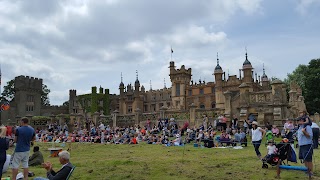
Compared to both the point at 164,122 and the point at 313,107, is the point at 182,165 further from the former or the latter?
the point at 313,107

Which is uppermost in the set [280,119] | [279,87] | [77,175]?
[279,87]

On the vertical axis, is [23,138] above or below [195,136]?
above

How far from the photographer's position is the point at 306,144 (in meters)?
9.35

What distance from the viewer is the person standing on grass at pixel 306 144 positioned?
9193 millimetres

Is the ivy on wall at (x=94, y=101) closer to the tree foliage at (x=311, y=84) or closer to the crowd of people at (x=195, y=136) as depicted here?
the crowd of people at (x=195, y=136)

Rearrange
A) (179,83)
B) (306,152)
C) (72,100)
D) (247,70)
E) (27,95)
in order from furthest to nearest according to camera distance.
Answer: (72,100)
(27,95)
(179,83)
(247,70)
(306,152)

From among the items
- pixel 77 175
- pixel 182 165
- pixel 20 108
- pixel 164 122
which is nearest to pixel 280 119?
pixel 164 122

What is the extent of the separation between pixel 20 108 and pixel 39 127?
36.0 metres

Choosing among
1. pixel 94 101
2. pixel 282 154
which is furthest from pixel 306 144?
pixel 94 101

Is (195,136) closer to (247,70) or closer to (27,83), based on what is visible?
(247,70)

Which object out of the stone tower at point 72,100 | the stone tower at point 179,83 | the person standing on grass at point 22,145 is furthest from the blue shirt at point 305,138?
the stone tower at point 72,100

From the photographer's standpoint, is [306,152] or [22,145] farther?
[306,152]

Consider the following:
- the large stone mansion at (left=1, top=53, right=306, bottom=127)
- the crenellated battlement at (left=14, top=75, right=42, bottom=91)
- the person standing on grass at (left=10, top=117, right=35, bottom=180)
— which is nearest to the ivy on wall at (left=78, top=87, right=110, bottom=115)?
the large stone mansion at (left=1, top=53, right=306, bottom=127)

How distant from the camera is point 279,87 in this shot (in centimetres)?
2500
